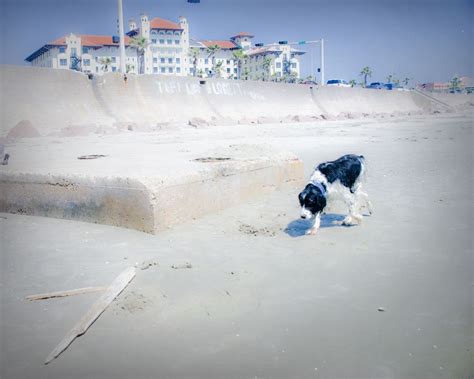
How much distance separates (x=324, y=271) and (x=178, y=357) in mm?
1614

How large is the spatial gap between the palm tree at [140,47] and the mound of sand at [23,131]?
76.1 m

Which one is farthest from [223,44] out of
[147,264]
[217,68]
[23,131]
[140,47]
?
[147,264]

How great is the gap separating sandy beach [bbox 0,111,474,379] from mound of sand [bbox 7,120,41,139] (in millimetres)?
12540

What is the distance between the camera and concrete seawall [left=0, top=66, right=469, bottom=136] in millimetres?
18500

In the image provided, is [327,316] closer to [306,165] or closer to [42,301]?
[42,301]

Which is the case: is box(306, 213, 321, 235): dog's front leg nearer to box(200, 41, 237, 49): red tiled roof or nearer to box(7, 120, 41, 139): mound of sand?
box(7, 120, 41, 139): mound of sand

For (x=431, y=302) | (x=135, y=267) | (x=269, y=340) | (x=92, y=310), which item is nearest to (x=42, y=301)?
(x=92, y=310)

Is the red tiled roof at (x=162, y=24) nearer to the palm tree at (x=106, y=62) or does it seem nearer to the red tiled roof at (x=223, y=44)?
the red tiled roof at (x=223, y=44)

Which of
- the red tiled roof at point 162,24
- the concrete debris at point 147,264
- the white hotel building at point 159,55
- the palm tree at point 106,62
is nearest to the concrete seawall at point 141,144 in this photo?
the concrete debris at point 147,264

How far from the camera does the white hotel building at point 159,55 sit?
9194 centimetres

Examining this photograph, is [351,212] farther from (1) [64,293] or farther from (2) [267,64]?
(2) [267,64]

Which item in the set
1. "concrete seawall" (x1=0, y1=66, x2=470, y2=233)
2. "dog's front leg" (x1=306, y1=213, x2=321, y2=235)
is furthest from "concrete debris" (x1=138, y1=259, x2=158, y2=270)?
"dog's front leg" (x1=306, y1=213, x2=321, y2=235)

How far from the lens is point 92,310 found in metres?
2.79

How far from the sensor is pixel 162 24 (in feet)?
326
